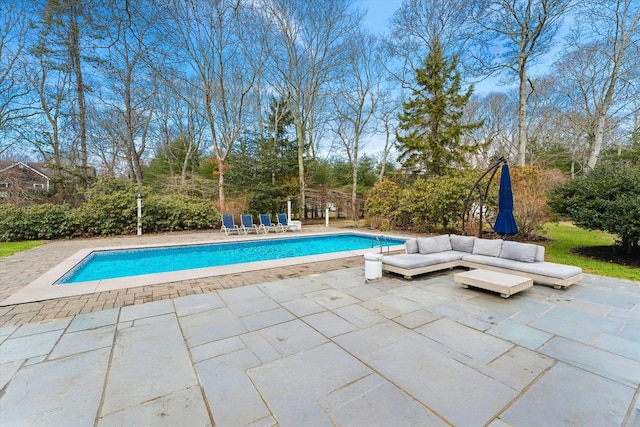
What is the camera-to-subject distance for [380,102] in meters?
19.4

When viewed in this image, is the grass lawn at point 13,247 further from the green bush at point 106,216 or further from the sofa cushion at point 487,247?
the sofa cushion at point 487,247

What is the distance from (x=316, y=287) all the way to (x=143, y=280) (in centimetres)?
302

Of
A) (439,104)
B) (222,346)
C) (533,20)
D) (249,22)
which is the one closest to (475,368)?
(222,346)

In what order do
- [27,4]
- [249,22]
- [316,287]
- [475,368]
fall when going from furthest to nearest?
[249,22] → [316,287] → [27,4] → [475,368]

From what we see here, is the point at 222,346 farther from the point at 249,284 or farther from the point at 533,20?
the point at 533,20

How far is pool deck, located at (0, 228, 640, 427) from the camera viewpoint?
1.82 m

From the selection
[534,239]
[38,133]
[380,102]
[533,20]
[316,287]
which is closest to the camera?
[316,287]

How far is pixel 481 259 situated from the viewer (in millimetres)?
5316

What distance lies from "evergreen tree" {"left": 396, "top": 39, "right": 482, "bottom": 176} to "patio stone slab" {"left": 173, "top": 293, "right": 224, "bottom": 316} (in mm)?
13013

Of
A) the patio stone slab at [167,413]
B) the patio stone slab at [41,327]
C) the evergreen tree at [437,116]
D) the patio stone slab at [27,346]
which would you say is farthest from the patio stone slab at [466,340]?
the evergreen tree at [437,116]

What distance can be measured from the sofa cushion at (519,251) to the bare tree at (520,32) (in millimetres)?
8580

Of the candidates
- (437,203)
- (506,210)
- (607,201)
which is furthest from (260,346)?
(437,203)

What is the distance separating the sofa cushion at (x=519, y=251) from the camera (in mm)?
4969

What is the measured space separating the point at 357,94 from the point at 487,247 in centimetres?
1590
